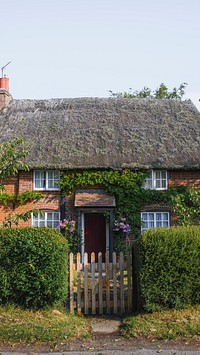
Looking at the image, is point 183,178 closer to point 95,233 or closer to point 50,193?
point 95,233

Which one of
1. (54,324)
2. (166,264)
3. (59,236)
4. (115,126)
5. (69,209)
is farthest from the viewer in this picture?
(115,126)

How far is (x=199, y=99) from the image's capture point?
2234 cm

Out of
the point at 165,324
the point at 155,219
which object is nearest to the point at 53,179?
the point at 155,219

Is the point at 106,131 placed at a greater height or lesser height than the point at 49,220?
greater

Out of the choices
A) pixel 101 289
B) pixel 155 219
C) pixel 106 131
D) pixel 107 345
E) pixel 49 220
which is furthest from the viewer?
pixel 106 131

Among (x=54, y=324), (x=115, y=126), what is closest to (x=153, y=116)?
(x=115, y=126)

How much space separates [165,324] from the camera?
870 centimetres

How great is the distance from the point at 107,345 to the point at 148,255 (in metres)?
2.26

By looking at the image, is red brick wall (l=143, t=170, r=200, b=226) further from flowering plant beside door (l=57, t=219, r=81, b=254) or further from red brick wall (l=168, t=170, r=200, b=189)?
flowering plant beside door (l=57, t=219, r=81, b=254)

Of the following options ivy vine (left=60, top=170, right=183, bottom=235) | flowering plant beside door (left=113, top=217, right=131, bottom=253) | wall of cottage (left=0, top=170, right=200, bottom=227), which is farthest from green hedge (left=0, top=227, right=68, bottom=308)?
wall of cottage (left=0, top=170, right=200, bottom=227)

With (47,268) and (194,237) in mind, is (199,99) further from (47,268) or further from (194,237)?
(47,268)

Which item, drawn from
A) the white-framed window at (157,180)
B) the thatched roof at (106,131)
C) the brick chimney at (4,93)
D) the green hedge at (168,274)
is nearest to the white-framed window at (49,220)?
the thatched roof at (106,131)

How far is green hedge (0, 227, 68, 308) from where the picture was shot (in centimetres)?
952

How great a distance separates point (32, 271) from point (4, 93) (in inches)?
612
